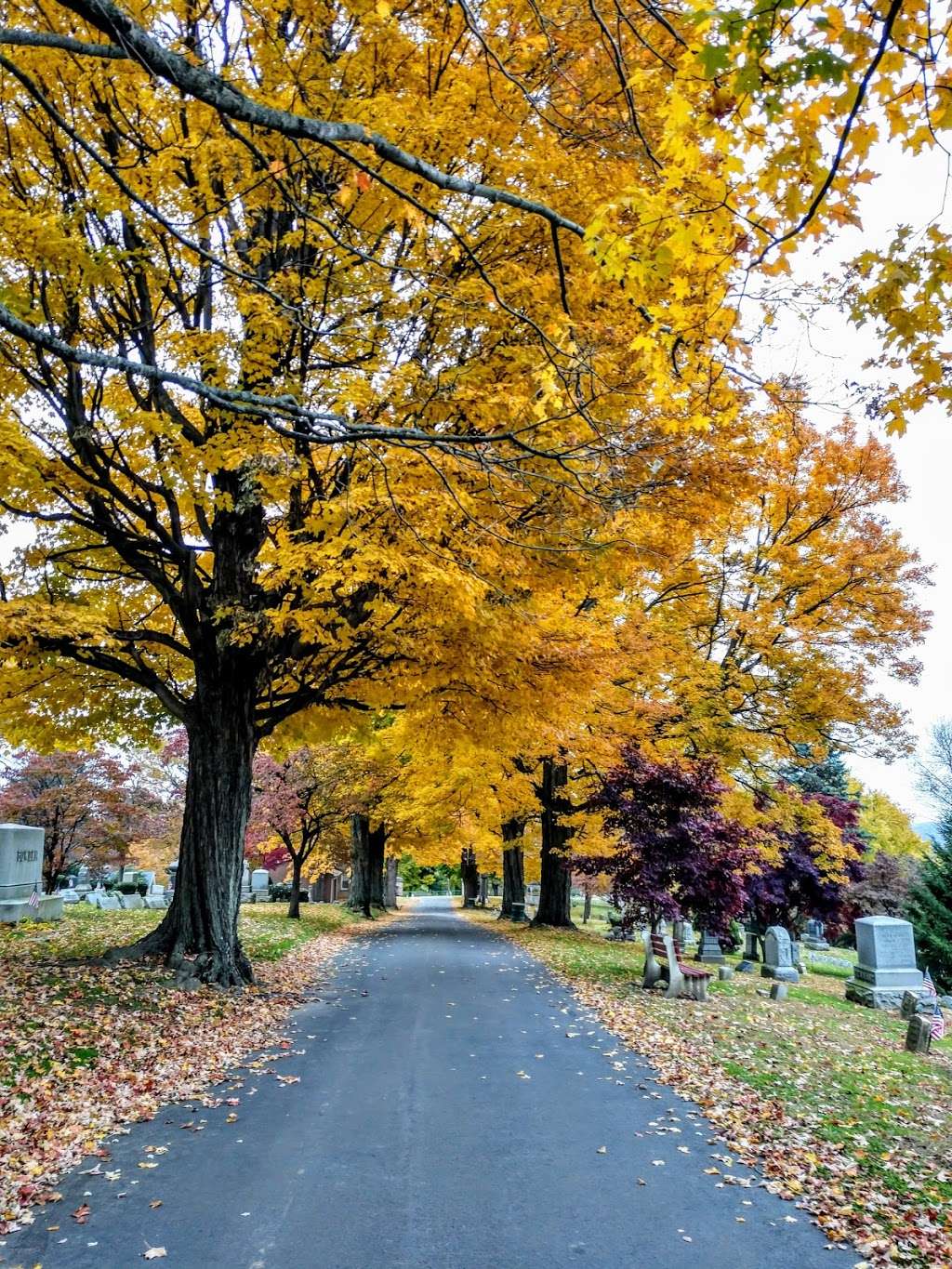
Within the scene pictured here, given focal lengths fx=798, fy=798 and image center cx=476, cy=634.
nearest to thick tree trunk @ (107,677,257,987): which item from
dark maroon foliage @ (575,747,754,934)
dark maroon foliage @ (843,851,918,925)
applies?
dark maroon foliage @ (575,747,754,934)

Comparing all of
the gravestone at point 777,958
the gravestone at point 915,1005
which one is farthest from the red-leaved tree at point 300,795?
the gravestone at point 915,1005

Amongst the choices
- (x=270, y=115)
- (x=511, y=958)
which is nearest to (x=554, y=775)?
(x=511, y=958)

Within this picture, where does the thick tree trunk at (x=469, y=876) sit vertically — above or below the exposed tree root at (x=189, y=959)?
below

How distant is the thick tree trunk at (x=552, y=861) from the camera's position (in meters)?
20.9

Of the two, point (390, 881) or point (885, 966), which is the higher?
point (885, 966)

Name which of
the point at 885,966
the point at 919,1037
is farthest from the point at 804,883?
the point at 919,1037

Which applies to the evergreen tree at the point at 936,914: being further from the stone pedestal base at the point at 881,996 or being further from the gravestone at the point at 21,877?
the gravestone at the point at 21,877

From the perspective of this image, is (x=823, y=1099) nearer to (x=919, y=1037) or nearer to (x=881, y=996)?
(x=919, y=1037)

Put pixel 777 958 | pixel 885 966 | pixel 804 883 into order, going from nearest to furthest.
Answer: pixel 885 966
pixel 777 958
pixel 804 883

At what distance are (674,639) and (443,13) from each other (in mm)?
11654

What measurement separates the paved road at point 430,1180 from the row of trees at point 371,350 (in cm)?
366

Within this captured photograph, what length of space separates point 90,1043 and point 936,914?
80.1 feet

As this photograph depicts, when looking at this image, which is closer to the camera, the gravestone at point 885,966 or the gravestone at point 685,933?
the gravestone at point 885,966

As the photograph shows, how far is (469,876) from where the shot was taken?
4803cm
